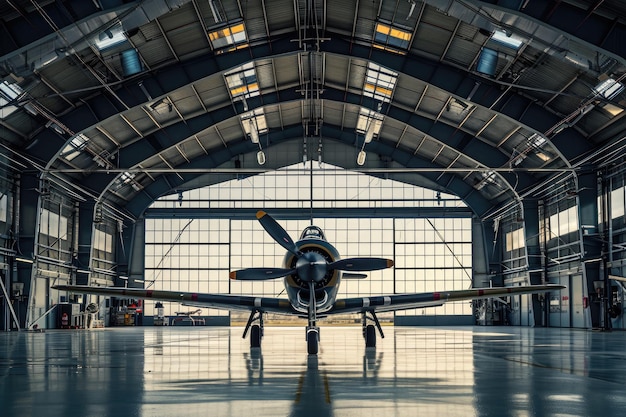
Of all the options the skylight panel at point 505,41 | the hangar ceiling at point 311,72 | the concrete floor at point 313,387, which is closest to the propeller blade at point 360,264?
the concrete floor at point 313,387

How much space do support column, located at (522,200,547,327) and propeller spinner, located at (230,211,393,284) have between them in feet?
109

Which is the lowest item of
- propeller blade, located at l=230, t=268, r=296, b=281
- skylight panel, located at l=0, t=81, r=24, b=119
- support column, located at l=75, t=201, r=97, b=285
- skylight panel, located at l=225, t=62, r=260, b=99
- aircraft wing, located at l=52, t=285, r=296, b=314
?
aircraft wing, located at l=52, t=285, r=296, b=314

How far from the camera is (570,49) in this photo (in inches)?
1069

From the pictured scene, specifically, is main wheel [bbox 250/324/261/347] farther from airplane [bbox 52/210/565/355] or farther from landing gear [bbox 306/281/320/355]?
landing gear [bbox 306/281/320/355]

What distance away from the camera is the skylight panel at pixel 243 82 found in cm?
3931

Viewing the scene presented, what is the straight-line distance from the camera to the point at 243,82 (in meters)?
41.0

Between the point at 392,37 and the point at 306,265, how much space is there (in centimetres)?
2014

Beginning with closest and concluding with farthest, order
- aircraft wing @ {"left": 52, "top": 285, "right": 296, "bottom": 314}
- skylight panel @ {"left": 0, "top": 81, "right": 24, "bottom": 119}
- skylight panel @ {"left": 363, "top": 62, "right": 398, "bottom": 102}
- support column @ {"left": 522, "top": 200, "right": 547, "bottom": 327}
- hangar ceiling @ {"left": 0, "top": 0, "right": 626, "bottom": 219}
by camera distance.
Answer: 1. aircraft wing @ {"left": 52, "top": 285, "right": 296, "bottom": 314}
2. hangar ceiling @ {"left": 0, "top": 0, "right": 626, "bottom": 219}
3. skylight panel @ {"left": 0, "top": 81, "right": 24, "bottom": 119}
4. skylight panel @ {"left": 363, "top": 62, "right": 398, "bottom": 102}
5. support column @ {"left": 522, "top": 200, "right": 547, "bottom": 327}

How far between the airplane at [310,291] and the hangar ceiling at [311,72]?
11.2m

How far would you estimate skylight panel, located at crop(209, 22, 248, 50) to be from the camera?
111ft

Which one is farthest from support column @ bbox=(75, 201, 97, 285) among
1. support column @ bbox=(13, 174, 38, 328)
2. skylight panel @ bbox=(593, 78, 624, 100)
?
skylight panel @ bbox=(593, 78, 624, 100)

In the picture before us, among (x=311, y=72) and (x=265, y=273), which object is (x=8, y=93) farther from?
(x=265, y=273)

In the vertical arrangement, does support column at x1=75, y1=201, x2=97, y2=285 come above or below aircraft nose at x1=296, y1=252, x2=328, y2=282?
above

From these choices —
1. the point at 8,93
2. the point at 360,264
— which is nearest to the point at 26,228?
the point at 8,93
